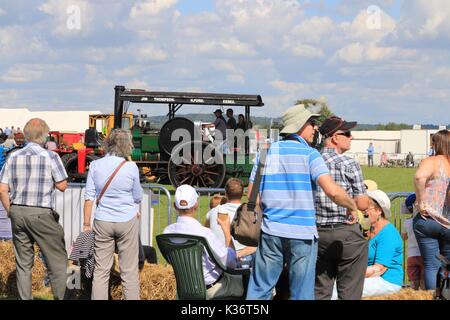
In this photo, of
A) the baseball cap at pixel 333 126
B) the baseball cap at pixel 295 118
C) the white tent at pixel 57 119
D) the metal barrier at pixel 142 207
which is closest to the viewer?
the baseball cap at pixel 295 118

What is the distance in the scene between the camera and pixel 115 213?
6.64 meters

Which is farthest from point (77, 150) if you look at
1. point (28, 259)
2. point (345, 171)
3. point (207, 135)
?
point (345, 171)

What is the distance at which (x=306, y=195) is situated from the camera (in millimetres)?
5387

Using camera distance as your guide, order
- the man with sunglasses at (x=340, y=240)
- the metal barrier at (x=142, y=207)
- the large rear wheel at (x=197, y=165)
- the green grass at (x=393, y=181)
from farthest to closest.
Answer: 1. the green grass at (x=393, y=181)
2. the large rear wheel at (x=197, y=165)
3. the metal barrier at (x=142, y=207)
4. the man with sunglasses at (x=340, y=240)

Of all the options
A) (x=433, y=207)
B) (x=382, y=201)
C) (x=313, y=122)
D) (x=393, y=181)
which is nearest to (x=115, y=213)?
(x=313, y=122)

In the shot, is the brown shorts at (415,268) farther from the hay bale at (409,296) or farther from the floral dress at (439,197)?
the hay bale at (409,296)

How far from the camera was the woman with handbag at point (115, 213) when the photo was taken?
665 cm

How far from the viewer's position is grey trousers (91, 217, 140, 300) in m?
6.66

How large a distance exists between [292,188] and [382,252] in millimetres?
1578

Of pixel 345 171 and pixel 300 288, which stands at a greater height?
pixel 345 171

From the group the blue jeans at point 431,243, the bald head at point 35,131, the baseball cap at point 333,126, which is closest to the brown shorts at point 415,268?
the blue jeans at point 431,243

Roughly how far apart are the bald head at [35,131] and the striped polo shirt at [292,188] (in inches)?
88.6
